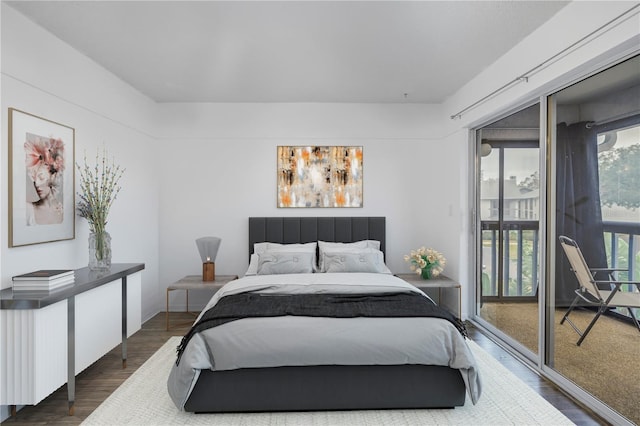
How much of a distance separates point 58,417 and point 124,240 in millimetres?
2026

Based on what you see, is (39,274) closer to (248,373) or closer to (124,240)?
(248,373)

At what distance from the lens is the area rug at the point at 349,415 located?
8.09 ft

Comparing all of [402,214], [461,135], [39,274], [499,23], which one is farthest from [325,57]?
[39,274]

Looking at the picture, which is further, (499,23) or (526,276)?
(526,276)

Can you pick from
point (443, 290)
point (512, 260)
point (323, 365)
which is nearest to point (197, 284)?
point (323, 365)

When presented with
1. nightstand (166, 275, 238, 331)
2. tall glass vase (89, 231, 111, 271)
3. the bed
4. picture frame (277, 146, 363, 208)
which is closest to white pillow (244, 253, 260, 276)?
nightstand (166, 275, 238, 331)

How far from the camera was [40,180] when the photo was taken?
2.97 meters

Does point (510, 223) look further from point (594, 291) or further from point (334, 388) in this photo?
point (334, 388)

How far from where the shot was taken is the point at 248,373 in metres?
2.57

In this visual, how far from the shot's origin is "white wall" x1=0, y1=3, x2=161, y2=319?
2.72m

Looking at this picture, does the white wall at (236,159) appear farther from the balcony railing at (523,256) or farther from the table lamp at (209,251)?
the balcony railing at (523,256)

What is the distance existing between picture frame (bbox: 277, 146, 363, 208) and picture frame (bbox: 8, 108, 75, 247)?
2459mm

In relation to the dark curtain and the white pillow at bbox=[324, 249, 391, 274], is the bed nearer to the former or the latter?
the dark curtain

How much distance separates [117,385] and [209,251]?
1979 millimetres
